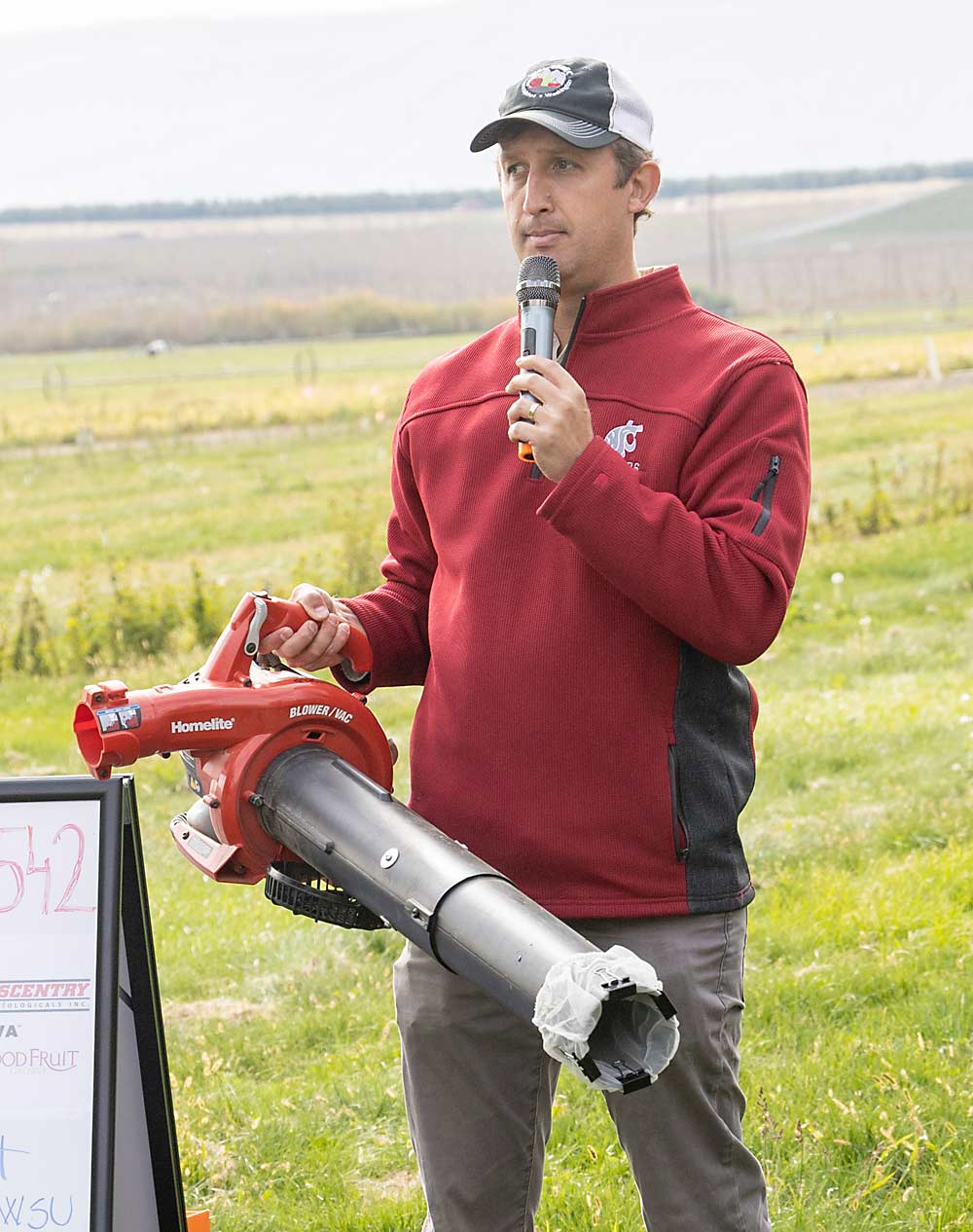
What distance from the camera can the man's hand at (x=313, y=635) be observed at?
303 centimetres

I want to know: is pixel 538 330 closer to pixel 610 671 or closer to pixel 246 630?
pixel 610 671

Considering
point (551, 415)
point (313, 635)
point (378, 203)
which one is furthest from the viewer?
point (378, 203)

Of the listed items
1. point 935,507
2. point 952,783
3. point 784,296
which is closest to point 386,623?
point 952,783

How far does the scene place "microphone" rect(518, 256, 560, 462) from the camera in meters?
2.68

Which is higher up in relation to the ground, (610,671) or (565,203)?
(565,203)

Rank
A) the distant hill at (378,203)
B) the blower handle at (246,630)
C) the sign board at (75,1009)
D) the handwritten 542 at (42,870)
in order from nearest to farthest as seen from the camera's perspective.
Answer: the sign board at (75,1009) → the handwritten 542 at (42,870) → the blower handle at (246,630) → the distant hill at (378,203)

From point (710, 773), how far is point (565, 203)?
3.44ft

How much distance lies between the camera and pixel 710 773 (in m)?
2.83

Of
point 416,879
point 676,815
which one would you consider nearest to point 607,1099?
point 676,815

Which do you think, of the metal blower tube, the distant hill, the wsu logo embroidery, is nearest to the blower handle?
the metal blower tube

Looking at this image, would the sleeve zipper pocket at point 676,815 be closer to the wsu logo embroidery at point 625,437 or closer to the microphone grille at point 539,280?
the wsu logo embroidery at point 625,437

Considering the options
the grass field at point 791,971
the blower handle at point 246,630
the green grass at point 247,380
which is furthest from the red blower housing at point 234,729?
the green grass at point 247,380

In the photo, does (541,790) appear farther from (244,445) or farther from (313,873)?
(244,445)

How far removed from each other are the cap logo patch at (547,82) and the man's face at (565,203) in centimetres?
7
